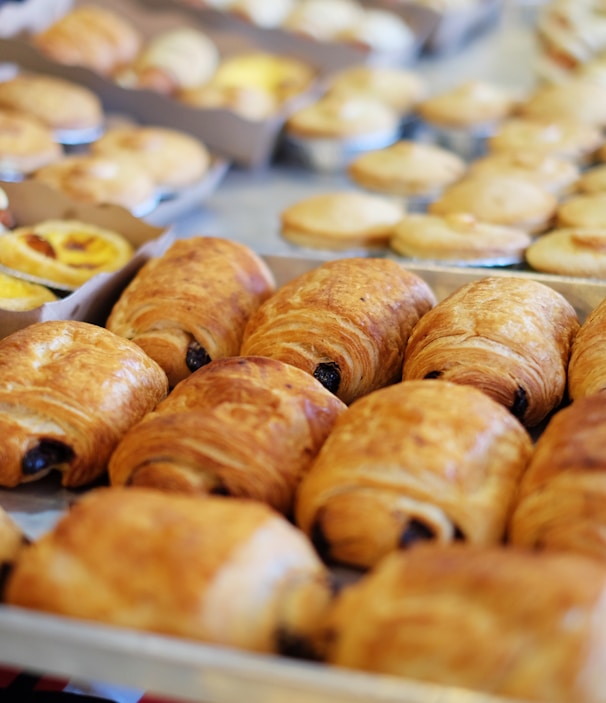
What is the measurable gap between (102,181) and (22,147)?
56 centimetres

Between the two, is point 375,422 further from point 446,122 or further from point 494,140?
point 446,122

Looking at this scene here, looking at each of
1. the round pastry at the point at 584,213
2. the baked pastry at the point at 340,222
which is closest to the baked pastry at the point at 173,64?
the baked pastry at the point at 340,222

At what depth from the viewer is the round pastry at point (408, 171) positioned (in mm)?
3961

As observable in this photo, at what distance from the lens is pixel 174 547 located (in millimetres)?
1377

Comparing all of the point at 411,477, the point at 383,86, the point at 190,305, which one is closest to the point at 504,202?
the point at 190,305

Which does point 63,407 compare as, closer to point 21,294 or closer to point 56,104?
point 21,294

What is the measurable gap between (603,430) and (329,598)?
0.61 metres

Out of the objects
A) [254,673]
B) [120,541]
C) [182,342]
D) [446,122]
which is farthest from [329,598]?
[446,122]

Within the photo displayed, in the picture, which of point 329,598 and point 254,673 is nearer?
point 254,673

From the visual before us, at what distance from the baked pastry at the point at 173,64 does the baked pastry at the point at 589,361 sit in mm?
3320

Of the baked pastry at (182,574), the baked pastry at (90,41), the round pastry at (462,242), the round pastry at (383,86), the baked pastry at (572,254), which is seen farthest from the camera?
the round pastry at (383,86)

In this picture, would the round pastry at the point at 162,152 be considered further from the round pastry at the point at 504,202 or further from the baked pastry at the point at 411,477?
the baked pastry at the point at 411,477

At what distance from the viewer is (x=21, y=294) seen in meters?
2.72

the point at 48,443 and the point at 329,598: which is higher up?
the point at 329,598
